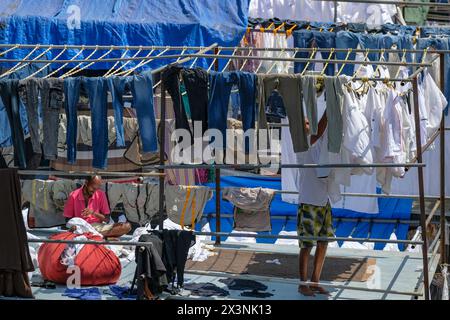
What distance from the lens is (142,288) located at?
8523 millimetres

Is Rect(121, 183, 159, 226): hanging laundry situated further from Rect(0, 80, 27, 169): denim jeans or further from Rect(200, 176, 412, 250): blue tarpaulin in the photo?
Rect(0, 80, 27, 169): denim jeans

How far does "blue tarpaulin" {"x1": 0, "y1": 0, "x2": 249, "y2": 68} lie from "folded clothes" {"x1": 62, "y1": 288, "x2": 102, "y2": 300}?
5582 mm

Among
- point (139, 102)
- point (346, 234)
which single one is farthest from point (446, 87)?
point (139, 102)

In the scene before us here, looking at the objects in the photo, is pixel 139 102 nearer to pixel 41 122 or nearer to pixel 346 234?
pixel 41 122

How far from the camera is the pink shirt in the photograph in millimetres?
11859

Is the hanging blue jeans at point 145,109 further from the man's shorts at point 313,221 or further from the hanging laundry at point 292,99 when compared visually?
the man's shorts at point 313,221

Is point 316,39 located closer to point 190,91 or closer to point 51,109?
point 190,91

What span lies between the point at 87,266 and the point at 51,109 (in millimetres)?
1821

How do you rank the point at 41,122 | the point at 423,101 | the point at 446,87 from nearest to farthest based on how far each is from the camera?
1. the point at 41,122
2. the point at 423,101
3. the point at 446,87

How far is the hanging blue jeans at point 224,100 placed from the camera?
869 centimetres

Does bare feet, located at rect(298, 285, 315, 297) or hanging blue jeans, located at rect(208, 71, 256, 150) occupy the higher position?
hanging blue jeans, located at rect(208, 71, 256, 150)

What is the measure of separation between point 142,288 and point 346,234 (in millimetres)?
7190

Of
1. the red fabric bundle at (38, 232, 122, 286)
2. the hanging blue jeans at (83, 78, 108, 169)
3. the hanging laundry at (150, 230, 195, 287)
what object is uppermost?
the hanging blue jeans at (83, 78, 108, 169)


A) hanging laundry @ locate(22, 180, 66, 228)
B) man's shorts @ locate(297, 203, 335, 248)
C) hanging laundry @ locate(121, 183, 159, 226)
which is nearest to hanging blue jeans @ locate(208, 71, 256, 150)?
man's shorts @ locate(297, 203, 335, 248)
